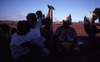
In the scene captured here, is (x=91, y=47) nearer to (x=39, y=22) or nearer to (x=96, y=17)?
(x=96, y=17)

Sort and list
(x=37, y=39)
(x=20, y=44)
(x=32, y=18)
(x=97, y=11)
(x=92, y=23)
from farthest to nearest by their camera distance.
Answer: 1. (x=92, y=23)
2. (x=97, y=11)
3. (x=32, y=18)
4. (x=37, y=39)
5. (x=20, y=44)

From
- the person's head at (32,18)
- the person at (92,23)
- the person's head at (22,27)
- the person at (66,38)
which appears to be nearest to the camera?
the person's head at (22,27)

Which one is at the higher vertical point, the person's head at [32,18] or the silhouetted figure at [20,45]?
the person's head at [32,18]

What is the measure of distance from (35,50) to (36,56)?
0.21 metres

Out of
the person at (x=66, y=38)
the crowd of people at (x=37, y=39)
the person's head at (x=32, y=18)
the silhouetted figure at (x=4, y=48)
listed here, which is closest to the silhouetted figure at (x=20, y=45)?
the crowd of people at (x=37, y=39)

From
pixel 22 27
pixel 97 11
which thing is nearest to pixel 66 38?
pixel 22 27

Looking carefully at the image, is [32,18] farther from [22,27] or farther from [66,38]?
[22,27]

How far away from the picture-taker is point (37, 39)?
5762 mm

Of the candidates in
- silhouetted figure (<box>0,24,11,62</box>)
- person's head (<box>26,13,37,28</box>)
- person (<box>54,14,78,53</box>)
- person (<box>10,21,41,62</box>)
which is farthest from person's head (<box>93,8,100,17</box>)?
person (<box>10,21,41,62</box>)

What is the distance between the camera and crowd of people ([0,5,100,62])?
16.4 feet

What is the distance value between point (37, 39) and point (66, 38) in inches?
67.3

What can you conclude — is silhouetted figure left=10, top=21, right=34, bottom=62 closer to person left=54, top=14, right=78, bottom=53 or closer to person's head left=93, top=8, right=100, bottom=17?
person left=54, top=14, right=78, bottom=53

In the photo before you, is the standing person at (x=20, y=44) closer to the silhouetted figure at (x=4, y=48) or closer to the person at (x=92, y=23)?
the silhouetted figure at (x=4, y=48)

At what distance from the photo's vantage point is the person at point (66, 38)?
272 inches
